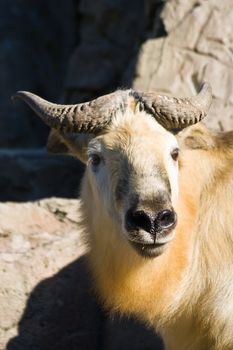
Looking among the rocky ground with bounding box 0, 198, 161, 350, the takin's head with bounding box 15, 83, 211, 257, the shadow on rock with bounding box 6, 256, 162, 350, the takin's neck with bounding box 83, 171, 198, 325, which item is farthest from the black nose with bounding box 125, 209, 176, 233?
the shadow on rock with bounding box 6, 256, 162, 350

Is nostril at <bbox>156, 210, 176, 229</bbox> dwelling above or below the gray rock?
below

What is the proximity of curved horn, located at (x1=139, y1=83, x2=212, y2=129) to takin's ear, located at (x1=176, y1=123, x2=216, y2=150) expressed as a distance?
0.09m

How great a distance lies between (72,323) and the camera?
8.09 meters

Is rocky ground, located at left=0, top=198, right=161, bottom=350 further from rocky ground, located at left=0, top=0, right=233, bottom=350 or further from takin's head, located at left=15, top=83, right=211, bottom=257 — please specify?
takin's head, located at left=15, top=83, right=211, bottom=257

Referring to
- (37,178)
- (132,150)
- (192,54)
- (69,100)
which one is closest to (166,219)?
(132,150)

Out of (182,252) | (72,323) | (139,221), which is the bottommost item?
(72,323)

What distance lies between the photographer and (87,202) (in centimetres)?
671

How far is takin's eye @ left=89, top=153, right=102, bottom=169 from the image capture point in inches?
248

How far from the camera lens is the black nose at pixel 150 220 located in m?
5.46

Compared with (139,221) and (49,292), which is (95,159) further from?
(49,292)

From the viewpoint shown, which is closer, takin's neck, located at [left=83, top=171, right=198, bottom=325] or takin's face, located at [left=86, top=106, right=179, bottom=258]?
takin's face, located at [left=86, top=106, right=179, bottom=258]

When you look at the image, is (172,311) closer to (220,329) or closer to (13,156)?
(220,329)

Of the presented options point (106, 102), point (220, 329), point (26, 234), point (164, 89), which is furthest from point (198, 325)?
point (164, 89)

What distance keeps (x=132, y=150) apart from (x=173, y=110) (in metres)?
0.55
